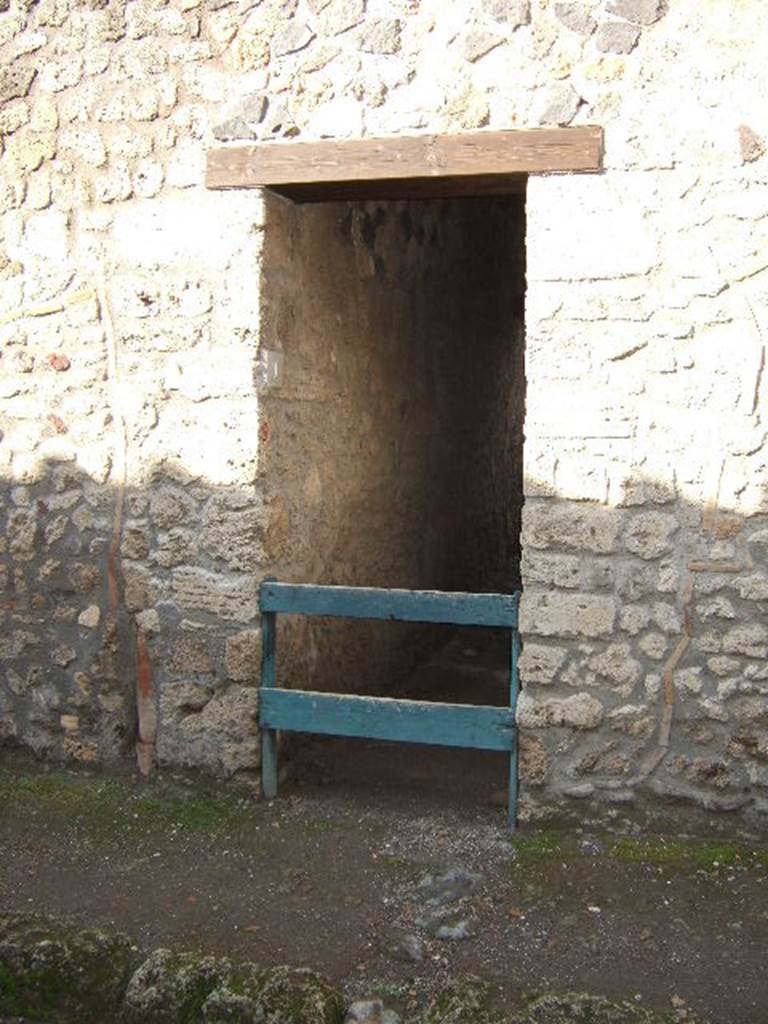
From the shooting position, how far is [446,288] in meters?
6.13

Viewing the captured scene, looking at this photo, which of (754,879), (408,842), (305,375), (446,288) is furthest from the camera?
(446,288)

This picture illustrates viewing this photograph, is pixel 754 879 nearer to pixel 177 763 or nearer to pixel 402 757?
pixel 402 757

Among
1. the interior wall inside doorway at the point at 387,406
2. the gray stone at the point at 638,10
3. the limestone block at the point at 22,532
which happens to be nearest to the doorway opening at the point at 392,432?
the interior wall inside doorway at the point at 387,406

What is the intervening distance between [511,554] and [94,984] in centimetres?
522

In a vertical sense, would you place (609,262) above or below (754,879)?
above

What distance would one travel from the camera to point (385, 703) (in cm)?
377

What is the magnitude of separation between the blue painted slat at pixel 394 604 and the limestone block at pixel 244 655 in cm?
13

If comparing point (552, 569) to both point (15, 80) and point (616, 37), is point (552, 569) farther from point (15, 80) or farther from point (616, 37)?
point (15, 80)

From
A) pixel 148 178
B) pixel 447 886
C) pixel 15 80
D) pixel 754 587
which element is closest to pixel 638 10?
pixel 148 178

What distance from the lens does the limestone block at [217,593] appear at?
392 centimetres

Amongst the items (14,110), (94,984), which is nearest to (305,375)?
(14,110)

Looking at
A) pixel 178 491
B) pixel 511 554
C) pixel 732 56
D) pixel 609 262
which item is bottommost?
pixel 511 554

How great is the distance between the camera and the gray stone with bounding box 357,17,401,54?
3.61 meters

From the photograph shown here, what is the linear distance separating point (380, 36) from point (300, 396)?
1.37 m
